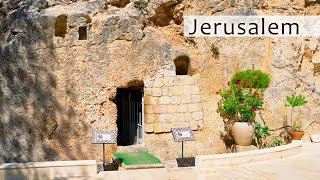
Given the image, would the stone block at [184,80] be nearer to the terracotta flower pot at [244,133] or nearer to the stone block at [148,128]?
the stone block at [148,128]

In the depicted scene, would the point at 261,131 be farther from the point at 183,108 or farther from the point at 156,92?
the point at 156,92

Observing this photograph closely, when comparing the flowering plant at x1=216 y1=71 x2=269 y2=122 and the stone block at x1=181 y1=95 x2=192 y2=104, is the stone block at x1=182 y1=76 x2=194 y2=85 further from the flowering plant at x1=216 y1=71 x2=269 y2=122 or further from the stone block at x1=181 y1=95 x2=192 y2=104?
the flowering plant at x1=216 y1=71 x2=269 y2=122

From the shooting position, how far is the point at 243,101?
37.0 feet

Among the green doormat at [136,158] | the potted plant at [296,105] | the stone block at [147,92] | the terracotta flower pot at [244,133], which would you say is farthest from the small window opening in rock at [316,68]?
the green doormat at [136,158]

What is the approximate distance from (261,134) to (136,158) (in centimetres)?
368

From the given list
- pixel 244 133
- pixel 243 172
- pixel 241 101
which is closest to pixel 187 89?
pixel 241 101

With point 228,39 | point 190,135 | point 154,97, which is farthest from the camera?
point 228,39

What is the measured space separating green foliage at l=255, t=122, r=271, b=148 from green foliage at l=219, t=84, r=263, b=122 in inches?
12.4

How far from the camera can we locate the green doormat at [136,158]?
9406mm

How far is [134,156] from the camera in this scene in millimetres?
10133

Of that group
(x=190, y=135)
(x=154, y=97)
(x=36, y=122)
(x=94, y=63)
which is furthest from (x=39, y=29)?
(x=190, y=135)

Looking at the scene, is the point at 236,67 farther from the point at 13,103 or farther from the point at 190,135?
the point at 13,103

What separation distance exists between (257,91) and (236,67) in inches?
34.8

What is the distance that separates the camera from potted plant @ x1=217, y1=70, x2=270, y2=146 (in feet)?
36.3
